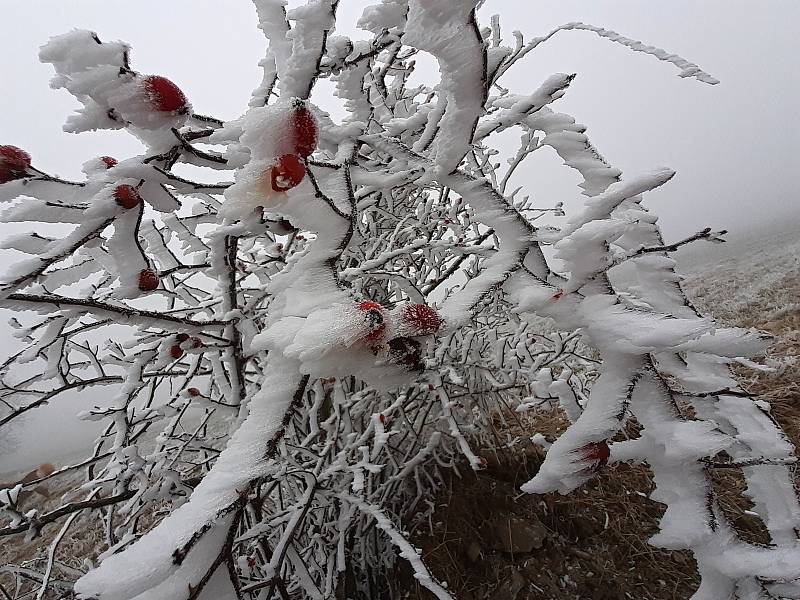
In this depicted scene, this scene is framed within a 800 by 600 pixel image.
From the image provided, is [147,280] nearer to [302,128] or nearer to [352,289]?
[352,289]

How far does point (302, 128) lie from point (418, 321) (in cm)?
24

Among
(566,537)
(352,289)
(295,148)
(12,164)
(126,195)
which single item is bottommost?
(566,537)

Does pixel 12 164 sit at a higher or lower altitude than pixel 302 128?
higher

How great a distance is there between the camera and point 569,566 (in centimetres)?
201

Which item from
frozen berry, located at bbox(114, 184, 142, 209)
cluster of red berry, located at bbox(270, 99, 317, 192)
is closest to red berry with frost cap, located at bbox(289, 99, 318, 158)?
cluster of red berry, located at bbox(270, 99, 317, 192)

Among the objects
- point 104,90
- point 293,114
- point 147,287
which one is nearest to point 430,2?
point 293,114

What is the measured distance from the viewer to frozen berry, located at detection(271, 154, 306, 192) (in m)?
0.46

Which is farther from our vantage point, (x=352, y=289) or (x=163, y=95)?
(x=352, y=289)

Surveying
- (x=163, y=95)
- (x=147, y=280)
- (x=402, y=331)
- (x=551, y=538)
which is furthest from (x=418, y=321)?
(x=551, y=538)

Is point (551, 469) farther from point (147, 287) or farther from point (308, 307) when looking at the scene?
point (147, 287)

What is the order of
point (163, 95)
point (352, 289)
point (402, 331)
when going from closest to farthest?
point (402, 331) < point (163, 95) < point (352, 289)

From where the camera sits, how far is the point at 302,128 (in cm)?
46

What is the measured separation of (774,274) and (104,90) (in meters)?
8.27

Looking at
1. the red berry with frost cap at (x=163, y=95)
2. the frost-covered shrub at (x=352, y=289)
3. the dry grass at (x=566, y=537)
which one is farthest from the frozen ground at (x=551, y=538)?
the red berry with frost cap at (x=163, y=95)
